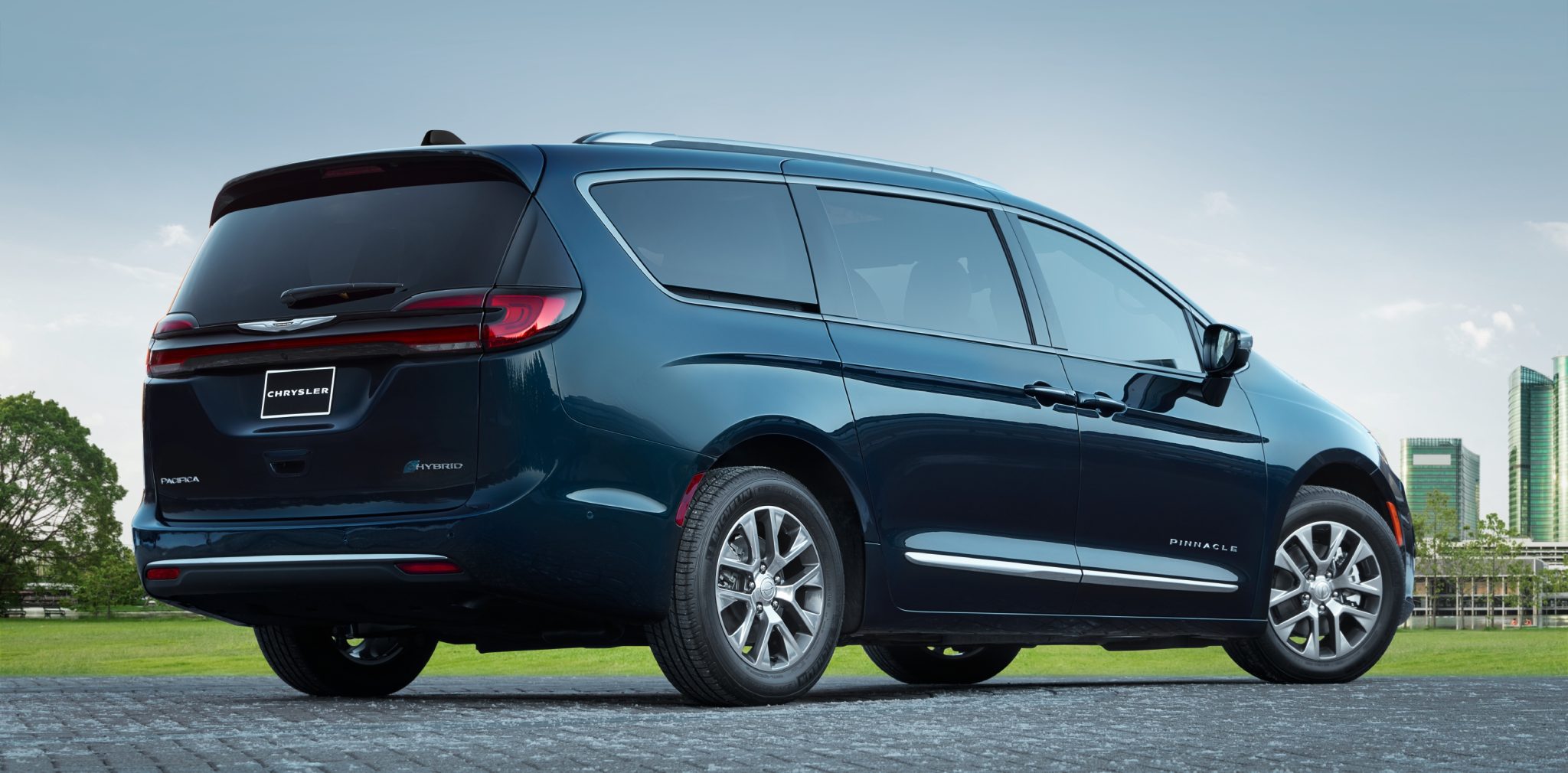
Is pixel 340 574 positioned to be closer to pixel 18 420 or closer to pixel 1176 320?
pixel 1176 320

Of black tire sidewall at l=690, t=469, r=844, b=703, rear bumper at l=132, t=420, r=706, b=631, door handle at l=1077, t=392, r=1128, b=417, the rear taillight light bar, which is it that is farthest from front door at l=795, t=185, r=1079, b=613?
the rear taillight light bar

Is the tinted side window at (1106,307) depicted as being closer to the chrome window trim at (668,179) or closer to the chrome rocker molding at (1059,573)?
the chrome rocker molding at (1059,573)

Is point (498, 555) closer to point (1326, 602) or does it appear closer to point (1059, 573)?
point (1059, 573)

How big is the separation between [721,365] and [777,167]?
1075mm

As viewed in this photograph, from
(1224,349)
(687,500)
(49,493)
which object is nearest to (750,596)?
(687,500)

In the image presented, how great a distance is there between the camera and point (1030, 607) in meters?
6.69

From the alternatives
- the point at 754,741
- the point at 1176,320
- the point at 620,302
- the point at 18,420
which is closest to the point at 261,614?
the point at 620,302

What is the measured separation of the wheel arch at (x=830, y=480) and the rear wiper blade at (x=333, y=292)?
48.3 inches

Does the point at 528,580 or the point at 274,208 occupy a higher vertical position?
the point at 274,208

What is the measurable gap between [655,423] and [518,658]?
40549 mm

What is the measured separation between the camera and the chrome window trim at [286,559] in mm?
5344

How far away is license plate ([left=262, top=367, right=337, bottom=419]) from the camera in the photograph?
5527 millimetres

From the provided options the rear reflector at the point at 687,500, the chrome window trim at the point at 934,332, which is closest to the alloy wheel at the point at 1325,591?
the chrome window trim at the point at 934,332

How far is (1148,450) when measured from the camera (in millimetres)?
7207
